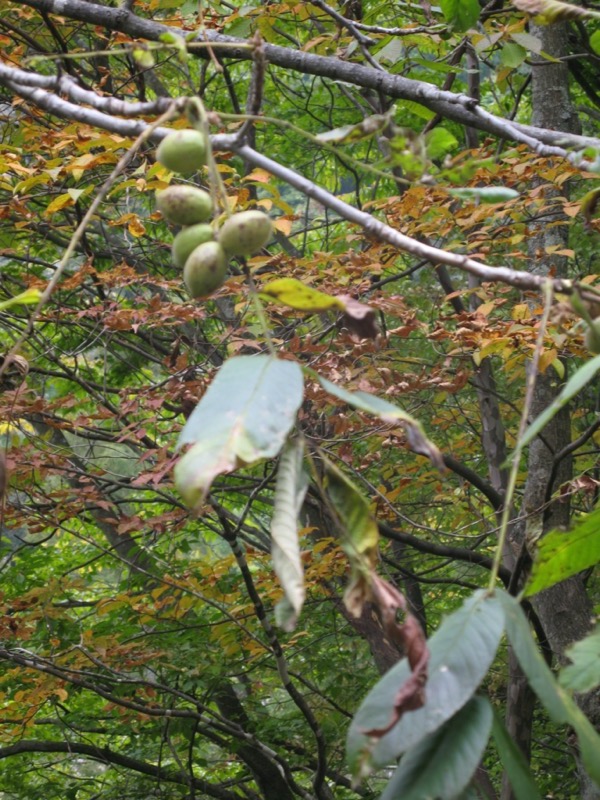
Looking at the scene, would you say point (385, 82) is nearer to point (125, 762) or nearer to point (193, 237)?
point (193, 237)

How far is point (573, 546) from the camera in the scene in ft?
3.05

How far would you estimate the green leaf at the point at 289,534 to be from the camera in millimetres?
650

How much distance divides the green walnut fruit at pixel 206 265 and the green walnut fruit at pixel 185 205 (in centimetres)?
4

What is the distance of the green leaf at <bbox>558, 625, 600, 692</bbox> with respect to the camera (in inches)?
32.1

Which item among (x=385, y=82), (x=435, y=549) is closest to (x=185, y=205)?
(x=385, y=82)

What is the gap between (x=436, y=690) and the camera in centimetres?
67

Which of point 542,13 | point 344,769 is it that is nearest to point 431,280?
point 344,769

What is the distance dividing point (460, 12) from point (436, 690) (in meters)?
1.81

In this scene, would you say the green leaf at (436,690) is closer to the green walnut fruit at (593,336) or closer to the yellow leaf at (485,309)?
the green walnut fruit at (593,336)

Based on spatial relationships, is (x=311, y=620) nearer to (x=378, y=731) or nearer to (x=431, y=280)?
(x=431, y=280)

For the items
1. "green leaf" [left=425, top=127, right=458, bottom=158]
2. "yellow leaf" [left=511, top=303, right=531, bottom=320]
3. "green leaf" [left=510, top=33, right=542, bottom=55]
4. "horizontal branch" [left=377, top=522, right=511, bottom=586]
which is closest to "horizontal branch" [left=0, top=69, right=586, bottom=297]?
"green leaf" [left=425, top=127, right=458, bottom=158]

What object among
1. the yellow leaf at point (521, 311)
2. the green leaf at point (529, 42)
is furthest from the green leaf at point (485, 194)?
the yellow leaf at point (521, 311)

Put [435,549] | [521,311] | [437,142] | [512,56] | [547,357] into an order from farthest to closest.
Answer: [435,549], [521,311], [547,357], [512,56], [437,142]

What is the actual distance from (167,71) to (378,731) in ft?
17.9
